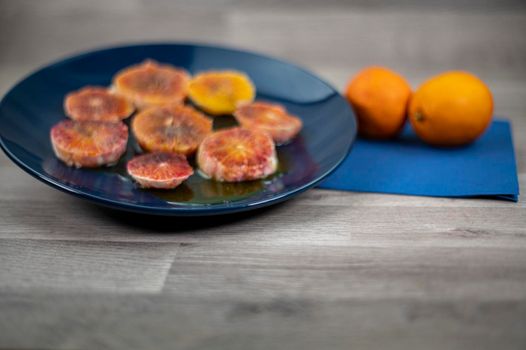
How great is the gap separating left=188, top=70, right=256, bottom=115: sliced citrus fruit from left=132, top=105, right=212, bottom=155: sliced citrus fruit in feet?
0.39

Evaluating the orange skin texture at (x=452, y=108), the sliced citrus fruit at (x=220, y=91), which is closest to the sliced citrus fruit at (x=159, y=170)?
the sliced citrus fruit at (x=220, y=91)

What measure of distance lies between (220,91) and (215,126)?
0.49ft

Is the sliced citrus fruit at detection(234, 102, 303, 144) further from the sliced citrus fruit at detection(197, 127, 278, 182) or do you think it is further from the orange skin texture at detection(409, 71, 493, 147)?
the orange skin texture at detection(409, 71, 493, 147)

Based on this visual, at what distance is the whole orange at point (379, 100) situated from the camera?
7.97 feet

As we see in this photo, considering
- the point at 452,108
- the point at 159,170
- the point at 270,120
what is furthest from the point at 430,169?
the point at 159,170

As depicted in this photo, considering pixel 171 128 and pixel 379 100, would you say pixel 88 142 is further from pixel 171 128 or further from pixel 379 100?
pixel 379 100

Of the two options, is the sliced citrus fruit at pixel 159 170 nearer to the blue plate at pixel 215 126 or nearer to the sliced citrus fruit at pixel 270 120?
the blue plate at pixel 215 126

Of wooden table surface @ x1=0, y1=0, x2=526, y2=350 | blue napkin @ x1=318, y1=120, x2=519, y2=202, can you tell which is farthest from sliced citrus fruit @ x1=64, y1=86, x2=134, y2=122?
blue napkin @ x1=318, y1=120, x2=519, y2=202

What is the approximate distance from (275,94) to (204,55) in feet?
1.18

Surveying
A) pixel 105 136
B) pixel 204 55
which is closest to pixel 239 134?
pixel 105 136

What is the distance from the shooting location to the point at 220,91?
2502mm

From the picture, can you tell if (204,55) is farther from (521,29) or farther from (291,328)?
(521,29)

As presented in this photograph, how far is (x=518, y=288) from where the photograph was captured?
1751 millimetres

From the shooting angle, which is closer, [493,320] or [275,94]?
[493,320]
